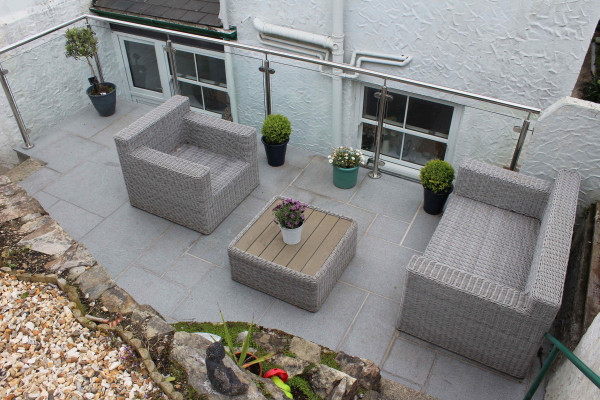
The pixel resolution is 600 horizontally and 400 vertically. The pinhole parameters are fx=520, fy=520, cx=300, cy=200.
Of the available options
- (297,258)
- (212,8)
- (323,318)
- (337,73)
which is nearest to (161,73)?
(212,8)

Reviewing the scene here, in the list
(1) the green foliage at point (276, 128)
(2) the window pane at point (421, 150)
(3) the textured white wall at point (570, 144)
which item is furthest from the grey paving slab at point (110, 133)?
(3) the textured white wall at point (570, 144)

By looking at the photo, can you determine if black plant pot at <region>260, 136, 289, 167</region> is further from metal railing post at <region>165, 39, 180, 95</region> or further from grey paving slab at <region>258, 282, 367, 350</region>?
grey paving slab at <region>258, 282, 367, 350</region>

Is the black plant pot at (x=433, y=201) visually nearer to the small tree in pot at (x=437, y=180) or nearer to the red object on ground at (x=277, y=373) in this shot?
the small tree in pot at (x=437, y=180)

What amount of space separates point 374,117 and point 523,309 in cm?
312

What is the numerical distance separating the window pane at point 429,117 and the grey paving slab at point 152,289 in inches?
121

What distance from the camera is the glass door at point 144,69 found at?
7.03 m

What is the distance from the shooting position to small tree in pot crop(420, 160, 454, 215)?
16.5 ft

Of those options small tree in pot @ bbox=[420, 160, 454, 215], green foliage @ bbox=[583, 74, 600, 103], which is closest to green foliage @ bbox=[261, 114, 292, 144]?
small tree in pot @ bbox=[420, 160, 454, 215]

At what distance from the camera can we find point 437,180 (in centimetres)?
502

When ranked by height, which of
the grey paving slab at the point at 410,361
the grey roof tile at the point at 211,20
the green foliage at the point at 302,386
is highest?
the grey roof tile at the point at 211,20

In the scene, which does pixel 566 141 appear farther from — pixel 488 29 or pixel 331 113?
pixel 331 113

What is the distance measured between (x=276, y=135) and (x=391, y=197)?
143cm

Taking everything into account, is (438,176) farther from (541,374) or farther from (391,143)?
(541,374)

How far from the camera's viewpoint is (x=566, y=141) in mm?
4520
